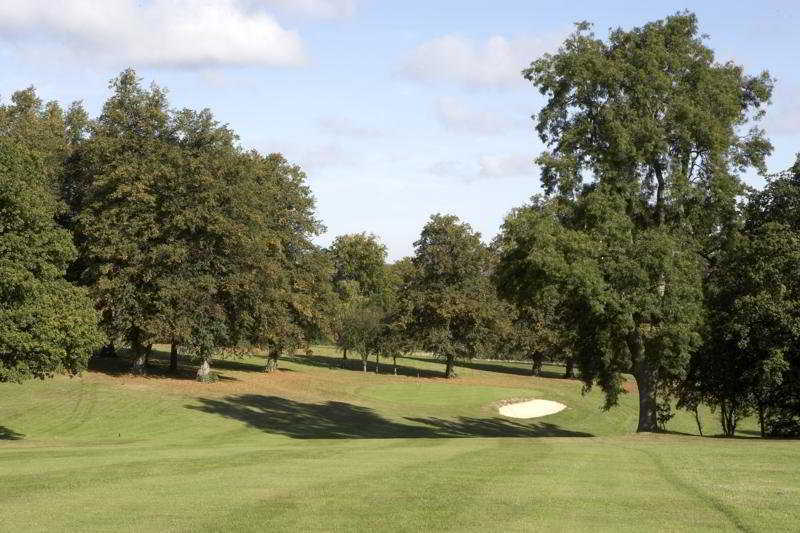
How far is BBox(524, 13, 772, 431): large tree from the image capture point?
33000 mm

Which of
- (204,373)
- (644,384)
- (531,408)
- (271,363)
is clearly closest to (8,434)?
(204,373)

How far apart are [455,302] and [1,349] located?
159ft

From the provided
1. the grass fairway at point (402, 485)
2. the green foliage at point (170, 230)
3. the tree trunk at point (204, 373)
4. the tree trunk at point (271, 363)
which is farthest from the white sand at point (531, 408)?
the grass fairway at point (402, 485)

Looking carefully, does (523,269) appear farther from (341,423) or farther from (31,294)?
(31,294)

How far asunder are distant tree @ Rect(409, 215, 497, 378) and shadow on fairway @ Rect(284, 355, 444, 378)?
493 cm

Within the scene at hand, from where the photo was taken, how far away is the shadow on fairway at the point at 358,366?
3305 inches

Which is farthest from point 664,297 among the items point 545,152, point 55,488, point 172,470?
point 55,488

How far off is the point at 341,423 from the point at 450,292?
31624 mm

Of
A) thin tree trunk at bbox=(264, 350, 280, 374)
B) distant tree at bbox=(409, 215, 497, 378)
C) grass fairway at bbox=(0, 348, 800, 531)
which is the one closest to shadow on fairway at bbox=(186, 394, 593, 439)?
grass fairway at bbox=(0, 348, 800, 531)

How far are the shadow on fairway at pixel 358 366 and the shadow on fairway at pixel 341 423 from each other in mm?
29150

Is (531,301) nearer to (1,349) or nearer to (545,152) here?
Result: (545,152)

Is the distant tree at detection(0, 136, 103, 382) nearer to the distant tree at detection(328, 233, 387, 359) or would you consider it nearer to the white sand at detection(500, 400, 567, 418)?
the white sand at detection(500, 400, 567, 418)

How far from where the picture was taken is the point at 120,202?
174ft

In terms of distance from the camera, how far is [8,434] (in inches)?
1467
